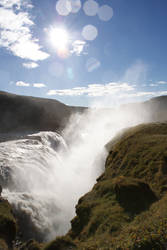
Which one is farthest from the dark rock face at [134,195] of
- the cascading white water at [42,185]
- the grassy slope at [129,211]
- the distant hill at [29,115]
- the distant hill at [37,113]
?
the distant hill at [29,115]

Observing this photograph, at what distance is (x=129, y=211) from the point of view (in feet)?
42.8

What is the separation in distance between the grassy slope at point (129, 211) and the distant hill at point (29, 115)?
276ft

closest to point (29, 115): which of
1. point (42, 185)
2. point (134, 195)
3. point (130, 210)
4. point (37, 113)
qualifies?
point (37, 113)

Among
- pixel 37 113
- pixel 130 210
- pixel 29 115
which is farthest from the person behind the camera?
pixel 37 113

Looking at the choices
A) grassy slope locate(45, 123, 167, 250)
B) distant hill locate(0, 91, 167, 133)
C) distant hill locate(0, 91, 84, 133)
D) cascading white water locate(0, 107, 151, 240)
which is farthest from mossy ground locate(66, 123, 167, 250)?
distant hill locate(0, 91, 84, 133)

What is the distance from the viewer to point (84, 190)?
33.9 meters

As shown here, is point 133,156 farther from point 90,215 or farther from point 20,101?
point 20,101

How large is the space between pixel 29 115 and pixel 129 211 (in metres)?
106

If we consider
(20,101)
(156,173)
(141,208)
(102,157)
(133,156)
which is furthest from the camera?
(20,101)

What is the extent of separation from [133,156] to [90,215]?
33.3ft

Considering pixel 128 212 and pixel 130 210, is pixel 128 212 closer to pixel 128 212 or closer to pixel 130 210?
pixel 128 212

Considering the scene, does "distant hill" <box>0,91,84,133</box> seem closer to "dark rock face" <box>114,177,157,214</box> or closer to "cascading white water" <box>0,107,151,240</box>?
"cascading white water" <box>0,107,151,240</box>

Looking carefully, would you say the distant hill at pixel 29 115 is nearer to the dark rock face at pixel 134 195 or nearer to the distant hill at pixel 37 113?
the distant hill at pixel 37 113

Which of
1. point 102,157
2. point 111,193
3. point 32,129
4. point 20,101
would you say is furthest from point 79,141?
point 111,193
